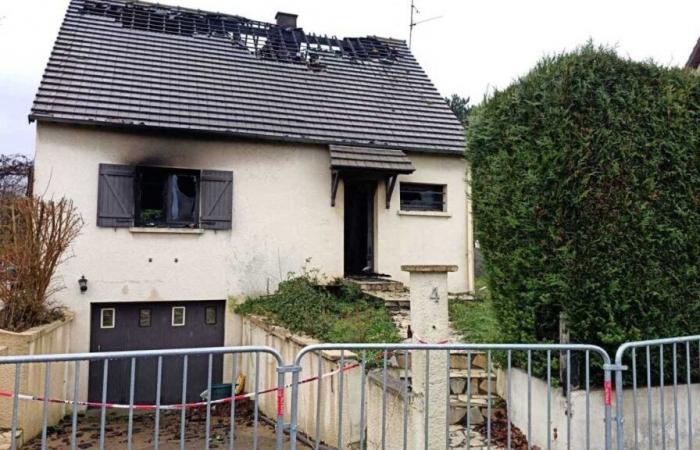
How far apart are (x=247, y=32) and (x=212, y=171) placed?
5.90 metres

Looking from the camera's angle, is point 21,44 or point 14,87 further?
point 14,87

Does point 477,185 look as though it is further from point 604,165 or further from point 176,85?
point 176,85

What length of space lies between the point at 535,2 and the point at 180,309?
32.0 feet

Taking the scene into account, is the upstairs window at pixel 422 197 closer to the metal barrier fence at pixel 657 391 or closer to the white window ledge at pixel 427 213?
the white window ledge at pixel 427 213

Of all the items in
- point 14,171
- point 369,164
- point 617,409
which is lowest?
point 617,409

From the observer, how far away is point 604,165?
413 centimetres

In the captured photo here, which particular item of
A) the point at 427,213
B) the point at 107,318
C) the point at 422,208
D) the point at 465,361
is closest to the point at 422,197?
the point at 422,208

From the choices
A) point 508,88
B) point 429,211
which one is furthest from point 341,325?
point 429,211

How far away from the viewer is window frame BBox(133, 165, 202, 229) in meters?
10.7

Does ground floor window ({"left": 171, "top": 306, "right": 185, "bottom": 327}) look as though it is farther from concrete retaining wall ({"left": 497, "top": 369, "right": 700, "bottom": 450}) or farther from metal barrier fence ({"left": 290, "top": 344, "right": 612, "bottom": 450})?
concrete retaining wall ({"left": 497, "top": 369, "right": 700, "bottom": 450})

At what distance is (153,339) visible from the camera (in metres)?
10.7

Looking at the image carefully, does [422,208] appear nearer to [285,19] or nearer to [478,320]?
[478,320]

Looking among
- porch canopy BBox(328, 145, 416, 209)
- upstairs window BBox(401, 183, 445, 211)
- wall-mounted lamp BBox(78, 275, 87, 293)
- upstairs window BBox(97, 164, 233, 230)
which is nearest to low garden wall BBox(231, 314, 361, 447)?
upstairs window BBox(97, 164, 233, 230)

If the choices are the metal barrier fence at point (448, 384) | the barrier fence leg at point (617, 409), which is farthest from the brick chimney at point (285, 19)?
the barrier fence leg at point (617, 409)
